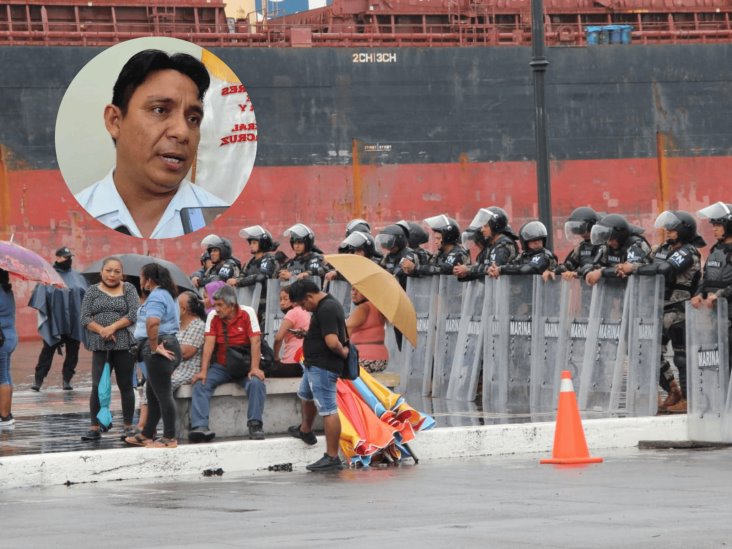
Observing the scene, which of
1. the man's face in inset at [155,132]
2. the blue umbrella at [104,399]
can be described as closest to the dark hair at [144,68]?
the man's face in inset at [155,132]

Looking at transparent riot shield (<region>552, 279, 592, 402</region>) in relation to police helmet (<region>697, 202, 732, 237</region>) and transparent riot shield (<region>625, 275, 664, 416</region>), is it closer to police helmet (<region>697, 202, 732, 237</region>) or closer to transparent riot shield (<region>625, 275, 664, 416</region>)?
transparent riot shield (<region>625, 275, 664, 416</region>)

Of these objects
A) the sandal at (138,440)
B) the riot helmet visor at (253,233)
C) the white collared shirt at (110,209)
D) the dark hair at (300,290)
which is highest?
the white collared shirt at (110,209)

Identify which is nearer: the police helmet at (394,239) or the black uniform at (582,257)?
the black uniform at (582,257)

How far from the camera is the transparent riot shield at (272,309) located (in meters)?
19.3

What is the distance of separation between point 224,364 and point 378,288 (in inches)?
63.5

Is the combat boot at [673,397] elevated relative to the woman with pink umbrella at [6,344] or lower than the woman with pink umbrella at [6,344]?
lower

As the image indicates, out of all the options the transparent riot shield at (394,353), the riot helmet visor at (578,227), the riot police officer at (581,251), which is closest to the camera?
the riot police officer at (581,251)

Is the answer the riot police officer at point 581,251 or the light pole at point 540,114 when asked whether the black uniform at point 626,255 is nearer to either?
the riot police officer at point 581,251

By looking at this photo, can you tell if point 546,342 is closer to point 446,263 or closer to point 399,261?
point 446,263

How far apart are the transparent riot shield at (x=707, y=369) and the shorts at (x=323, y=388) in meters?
2.89

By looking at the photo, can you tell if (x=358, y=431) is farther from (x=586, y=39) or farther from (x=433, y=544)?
(x=586, y=39)

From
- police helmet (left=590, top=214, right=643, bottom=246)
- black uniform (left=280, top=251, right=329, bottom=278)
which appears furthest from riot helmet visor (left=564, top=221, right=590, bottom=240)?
black uniform (left=280, top=251, right=329, bottom=278)

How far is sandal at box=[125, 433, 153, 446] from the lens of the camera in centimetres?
1112

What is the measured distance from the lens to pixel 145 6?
3984 cm
